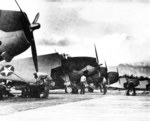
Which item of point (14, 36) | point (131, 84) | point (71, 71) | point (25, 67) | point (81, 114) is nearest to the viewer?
point (81, 114)

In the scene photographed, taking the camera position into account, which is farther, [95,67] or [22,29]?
[95,67]

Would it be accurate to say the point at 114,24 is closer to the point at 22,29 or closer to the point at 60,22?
the point at 60,22

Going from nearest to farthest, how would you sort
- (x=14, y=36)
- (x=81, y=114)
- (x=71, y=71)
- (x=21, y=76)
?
(x=81, y=114), (x=14, y=36), (x=21, y=76), (x=71, y=71)

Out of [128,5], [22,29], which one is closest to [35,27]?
[22,29]

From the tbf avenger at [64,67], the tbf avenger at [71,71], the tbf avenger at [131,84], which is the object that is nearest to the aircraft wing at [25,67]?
the tbf avenger at [64,67]

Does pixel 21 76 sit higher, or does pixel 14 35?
pixel 14 35

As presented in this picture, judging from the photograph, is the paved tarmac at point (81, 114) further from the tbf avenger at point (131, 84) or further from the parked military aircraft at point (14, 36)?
the tbf avenger at point (131, 84)

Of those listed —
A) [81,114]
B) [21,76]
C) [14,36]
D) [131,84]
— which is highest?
[14,36]

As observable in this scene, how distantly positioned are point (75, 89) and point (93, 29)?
34.1ft

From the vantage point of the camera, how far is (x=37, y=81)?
59.5 ft

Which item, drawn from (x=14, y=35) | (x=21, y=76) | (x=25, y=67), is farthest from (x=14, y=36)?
(x=25, y=67)

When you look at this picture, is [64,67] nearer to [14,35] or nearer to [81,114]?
[14,35]

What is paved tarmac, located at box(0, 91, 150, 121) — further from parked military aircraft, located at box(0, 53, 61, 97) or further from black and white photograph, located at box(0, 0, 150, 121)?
parked military aircraft, located at box(0, 53, 61, 97)

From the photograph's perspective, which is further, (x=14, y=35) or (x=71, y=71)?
(x=71, y=71)
